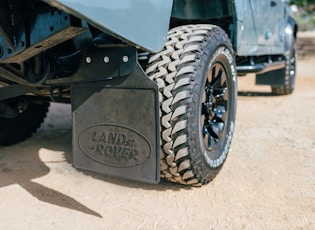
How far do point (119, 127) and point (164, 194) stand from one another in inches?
23.8

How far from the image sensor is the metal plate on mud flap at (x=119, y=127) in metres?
2.21

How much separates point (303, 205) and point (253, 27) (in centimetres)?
195

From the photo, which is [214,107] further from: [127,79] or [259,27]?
[259,27]

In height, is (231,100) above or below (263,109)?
above

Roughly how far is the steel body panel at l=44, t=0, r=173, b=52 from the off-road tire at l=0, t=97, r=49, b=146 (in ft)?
5.70

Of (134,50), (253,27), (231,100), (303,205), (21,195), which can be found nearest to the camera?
(134,50)

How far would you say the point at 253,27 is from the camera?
385cm

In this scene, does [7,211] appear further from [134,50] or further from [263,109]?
[263,109]

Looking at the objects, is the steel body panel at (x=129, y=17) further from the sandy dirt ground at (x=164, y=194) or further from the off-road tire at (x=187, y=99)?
the sandy dirt ground at (x=164, y=194)

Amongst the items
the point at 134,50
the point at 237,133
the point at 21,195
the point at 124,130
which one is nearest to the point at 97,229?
the point at 124,130

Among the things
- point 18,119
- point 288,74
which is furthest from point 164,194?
point 288,74

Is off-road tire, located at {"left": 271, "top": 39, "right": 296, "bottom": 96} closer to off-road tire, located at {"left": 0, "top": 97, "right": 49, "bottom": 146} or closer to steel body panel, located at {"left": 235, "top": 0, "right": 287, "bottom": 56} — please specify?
steel body panel, located at {"left": 235, "top": 0, "right": 287, "bottom": 56}

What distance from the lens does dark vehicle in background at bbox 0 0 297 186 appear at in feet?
6.48

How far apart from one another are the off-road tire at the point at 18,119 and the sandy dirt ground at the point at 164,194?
0.31 ft
